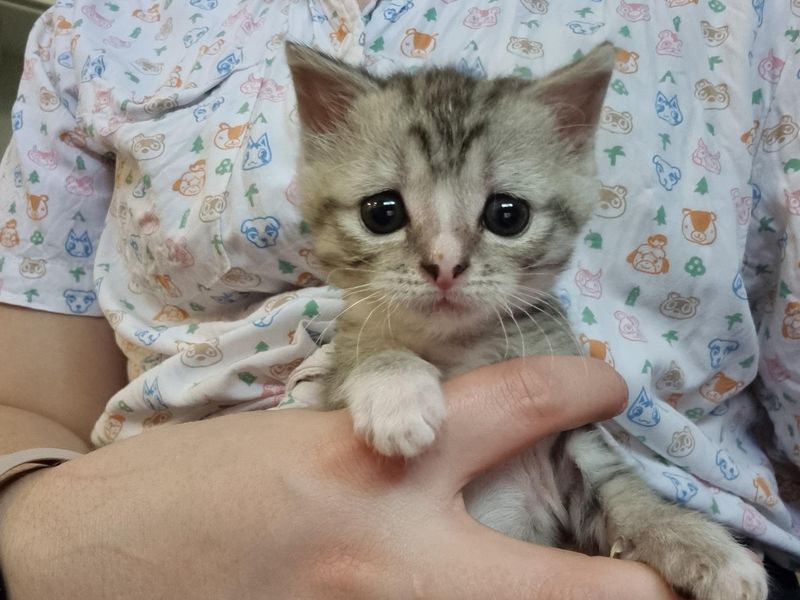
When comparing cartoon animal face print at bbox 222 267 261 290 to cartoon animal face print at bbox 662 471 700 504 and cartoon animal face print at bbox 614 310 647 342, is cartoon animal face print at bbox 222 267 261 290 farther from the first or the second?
cartoon animal face print at bbox 662 471 700 504

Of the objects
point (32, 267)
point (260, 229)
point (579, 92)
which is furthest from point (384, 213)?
point (32, 267)

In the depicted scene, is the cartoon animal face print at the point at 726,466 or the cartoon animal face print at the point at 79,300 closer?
the cartoon animal face print at the point at 726,466

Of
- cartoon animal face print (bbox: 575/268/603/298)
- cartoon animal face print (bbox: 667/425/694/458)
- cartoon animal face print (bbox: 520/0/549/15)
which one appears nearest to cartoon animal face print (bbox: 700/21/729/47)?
cartoon animal face print (bbox: 520/0/549/15)

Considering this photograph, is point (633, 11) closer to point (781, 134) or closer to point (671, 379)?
point (781, 134)

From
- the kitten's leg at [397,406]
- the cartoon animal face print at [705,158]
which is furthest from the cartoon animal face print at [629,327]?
the kitten's leg at [397,406]

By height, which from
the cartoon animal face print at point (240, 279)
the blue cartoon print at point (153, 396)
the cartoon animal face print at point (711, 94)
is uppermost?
the cartoon animal face print at point (711, 94)

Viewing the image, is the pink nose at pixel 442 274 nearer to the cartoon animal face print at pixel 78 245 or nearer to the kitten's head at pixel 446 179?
the kitten's head at pixel 446 179
